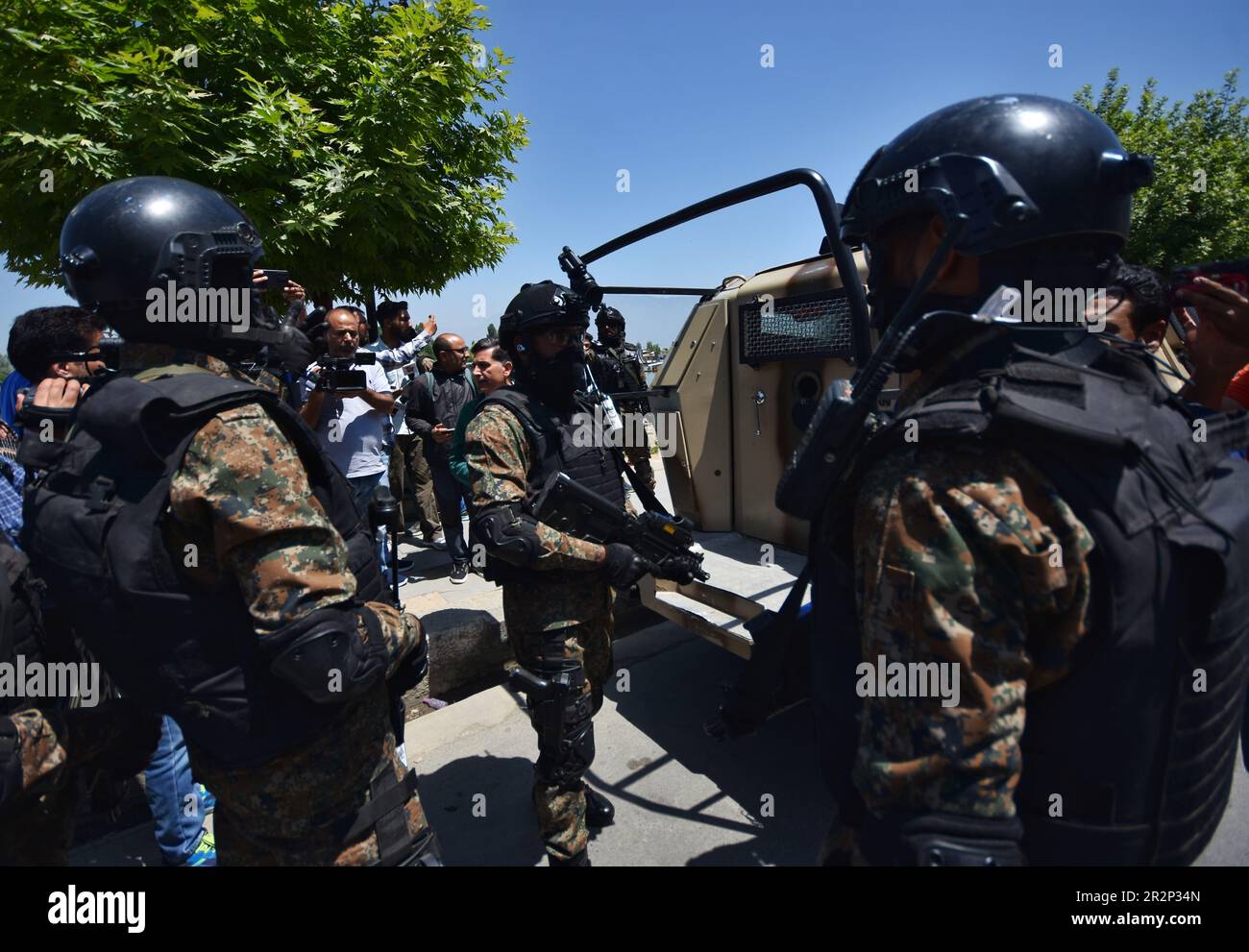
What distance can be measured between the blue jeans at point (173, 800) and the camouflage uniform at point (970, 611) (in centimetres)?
260

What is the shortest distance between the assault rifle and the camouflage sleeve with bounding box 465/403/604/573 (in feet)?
0.28

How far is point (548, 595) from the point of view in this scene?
2.48m

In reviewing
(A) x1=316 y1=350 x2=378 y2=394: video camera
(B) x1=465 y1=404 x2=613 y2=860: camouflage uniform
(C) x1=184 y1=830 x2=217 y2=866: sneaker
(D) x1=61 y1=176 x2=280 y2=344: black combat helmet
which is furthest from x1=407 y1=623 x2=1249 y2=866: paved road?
(D) x1=61 y1=176 x2=280 y2=344: black combat helmet

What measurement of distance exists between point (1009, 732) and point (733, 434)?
3.16 metres

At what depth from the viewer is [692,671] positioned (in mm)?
4145

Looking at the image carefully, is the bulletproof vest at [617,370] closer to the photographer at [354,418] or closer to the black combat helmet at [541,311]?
the photographer at [354,418]

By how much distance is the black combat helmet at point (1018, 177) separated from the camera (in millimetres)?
1061

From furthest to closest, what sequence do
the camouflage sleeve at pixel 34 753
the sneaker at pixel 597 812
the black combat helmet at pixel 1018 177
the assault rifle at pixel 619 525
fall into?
the sneaker at pixel 597 812 < the assault rifle at pixel 619 525 < the camouflage sleeve at pixel 34 753 < the black combat helmet at pixel 1018 177

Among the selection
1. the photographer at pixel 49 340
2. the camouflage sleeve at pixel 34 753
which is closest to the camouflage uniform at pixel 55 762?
the camouflage sleeve at pixel 34 753

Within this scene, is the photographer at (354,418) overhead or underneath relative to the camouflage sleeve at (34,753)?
overhead

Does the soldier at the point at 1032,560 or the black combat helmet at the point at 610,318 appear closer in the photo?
the soldier at the point at 1032,560

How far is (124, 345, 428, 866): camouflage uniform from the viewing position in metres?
1.36

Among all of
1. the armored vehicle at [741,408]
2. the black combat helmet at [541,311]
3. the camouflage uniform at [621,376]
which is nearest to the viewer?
the black combat helmet at [541,311]
